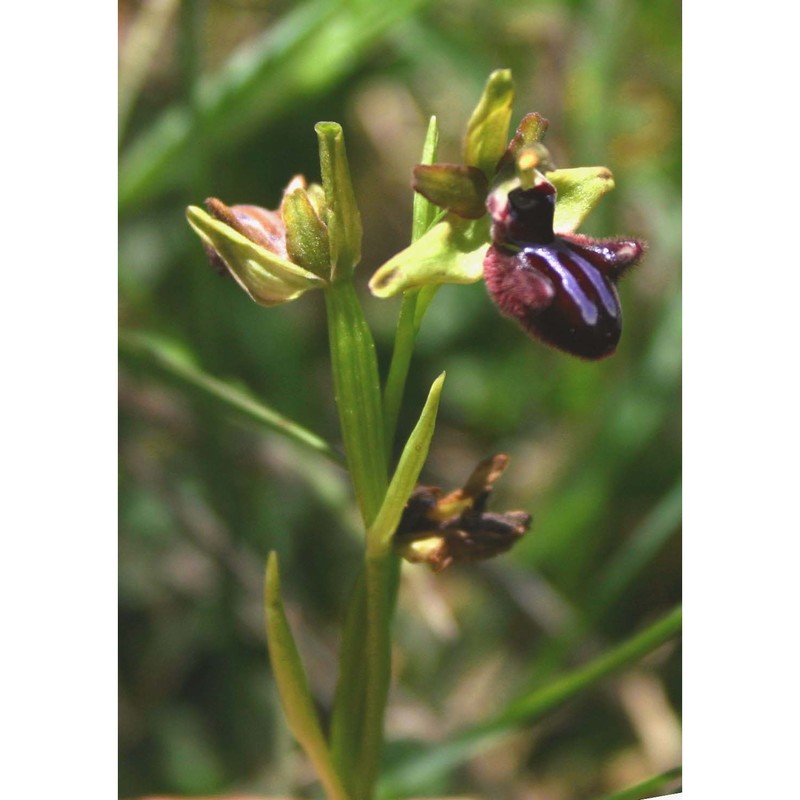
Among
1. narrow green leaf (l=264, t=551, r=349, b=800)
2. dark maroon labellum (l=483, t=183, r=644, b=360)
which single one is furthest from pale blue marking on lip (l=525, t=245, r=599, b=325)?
narrow green leaf (l=264, t=551, r=349, b=800)

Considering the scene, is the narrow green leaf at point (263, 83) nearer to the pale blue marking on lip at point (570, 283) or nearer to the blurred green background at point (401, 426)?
the blurred green background at point (401, 426)

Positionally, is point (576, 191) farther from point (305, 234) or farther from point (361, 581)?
point (361, 581)

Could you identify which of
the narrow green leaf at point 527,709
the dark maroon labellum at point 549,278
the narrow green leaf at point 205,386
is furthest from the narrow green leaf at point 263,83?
the narrow green leaf at point 527,709

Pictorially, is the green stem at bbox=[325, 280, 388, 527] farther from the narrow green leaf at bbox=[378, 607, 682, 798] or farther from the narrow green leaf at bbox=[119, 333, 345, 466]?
the narrow green leaf at bbox=[378, 607, 682, 798]

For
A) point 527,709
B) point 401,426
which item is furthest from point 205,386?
point 401,426

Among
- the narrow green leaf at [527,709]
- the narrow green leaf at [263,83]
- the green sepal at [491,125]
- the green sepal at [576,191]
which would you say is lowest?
the narrow green leaf at [527,709]

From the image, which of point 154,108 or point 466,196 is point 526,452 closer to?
point 154,108
